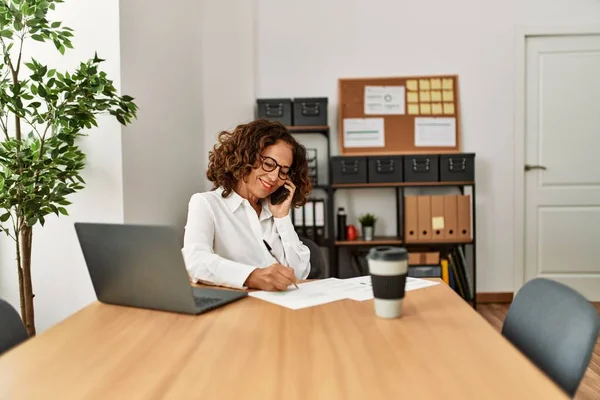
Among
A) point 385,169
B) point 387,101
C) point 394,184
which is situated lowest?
point 394,184

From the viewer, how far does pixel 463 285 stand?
4.20 m

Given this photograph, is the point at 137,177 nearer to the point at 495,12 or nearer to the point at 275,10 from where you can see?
the point at 275,10

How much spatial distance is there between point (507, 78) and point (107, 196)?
11.1ft

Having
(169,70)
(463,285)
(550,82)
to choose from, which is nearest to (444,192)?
(463,285)

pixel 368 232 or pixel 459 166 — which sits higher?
pixel 459 166

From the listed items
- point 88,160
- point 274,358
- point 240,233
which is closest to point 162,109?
point 88,160

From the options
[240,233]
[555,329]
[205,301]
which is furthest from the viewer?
[240,233]

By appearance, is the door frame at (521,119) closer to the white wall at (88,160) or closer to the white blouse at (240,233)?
the white blouse at (240,233)

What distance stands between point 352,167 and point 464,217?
93cm

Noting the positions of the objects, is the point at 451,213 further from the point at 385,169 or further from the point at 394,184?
the point at 385,169

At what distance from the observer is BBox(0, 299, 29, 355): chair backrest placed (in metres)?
1.15

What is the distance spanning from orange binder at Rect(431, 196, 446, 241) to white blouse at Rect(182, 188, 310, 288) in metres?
2.30

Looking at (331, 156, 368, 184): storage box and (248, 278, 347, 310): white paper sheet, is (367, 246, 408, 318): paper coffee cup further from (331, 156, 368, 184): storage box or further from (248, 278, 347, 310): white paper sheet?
(331, 156, 368, 184): storage box

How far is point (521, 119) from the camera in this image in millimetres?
4461
